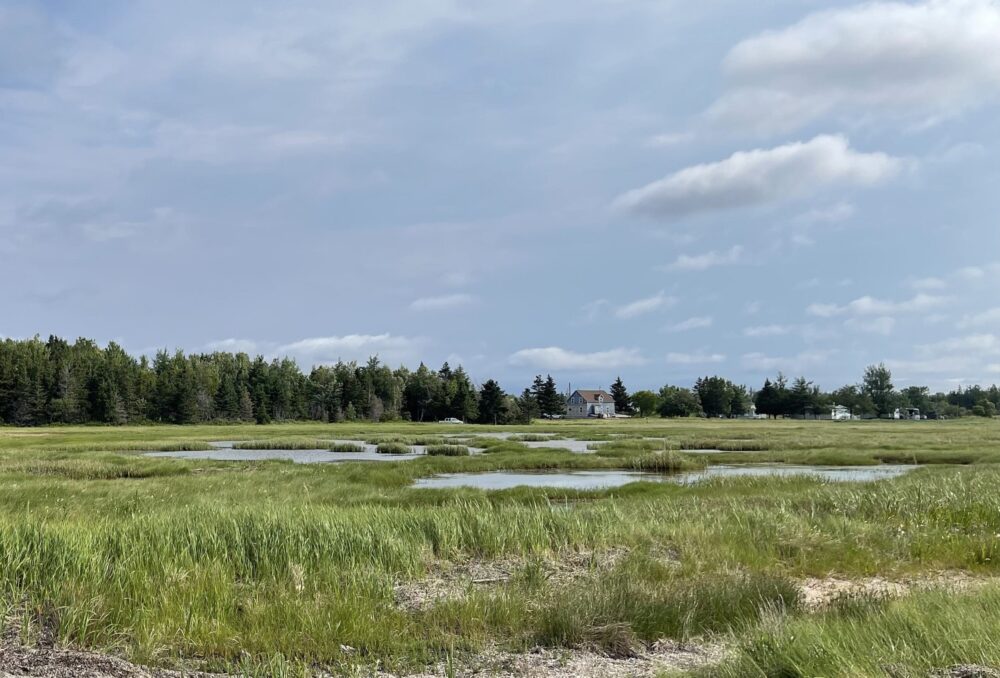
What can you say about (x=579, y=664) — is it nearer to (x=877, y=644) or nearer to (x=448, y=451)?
(x=877, y=644)

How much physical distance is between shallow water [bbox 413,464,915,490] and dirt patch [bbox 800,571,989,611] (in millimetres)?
15410

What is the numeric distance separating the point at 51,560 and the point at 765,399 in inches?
6139

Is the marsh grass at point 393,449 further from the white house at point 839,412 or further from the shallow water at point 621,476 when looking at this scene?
the white house at point 839,412

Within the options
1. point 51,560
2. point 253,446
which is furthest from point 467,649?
point 253,446

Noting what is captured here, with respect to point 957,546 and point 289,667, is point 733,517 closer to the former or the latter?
point 957,546

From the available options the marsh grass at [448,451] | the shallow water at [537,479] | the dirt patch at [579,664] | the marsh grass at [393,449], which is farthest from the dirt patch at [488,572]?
the marsh grass at [393,449]

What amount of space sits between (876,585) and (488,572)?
5.74 m

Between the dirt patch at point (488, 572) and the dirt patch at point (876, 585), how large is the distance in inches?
90.0

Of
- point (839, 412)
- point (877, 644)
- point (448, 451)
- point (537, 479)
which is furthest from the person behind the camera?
point (839, 412)

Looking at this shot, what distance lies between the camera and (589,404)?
17575 centimetres

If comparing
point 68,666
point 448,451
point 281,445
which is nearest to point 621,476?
point 448,451

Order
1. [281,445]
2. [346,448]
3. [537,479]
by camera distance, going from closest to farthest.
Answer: [537,479]
[346,448]
[281,445]

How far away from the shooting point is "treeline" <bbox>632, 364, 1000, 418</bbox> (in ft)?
495

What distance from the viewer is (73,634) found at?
25.0 feet
